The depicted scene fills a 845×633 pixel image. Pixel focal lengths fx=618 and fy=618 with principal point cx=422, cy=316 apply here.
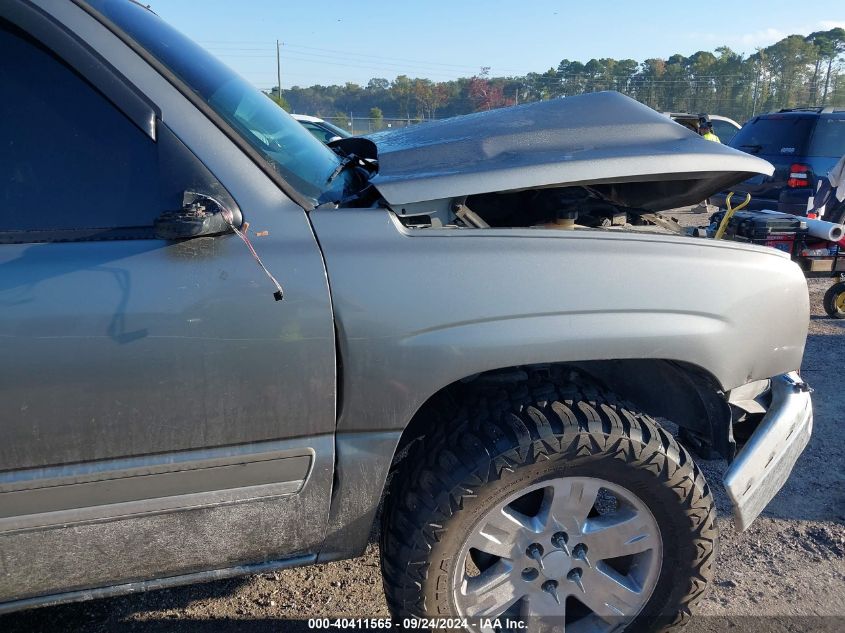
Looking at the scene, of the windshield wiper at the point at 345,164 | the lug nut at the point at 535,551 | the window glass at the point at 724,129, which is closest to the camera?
the lug nut at the point at 535,551

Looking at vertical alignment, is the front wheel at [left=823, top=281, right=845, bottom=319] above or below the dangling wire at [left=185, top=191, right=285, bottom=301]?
below

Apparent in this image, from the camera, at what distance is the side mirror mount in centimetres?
155

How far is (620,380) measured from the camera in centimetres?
239

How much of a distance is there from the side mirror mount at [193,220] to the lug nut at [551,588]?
151cm

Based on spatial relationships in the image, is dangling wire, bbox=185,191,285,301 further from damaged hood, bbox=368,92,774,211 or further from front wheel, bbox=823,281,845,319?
front wheel, bbox=823,281,845,319

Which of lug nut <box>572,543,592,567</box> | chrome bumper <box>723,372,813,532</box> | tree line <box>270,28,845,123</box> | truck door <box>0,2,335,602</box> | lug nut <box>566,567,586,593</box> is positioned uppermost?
tree line <box>270,28,845,123</box>

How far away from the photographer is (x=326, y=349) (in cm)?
169

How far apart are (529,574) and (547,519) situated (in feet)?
0.67

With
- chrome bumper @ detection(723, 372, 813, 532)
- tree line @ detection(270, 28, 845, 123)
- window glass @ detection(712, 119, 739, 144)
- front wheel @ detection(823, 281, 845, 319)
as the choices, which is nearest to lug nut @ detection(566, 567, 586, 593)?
chrome bumper @ detection(723, 372, 813, 532)

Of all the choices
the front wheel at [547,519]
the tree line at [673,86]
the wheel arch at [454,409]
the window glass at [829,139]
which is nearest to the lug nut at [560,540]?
the front wheel at [547,519]

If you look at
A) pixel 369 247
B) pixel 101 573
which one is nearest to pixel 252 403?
pixel 369 247

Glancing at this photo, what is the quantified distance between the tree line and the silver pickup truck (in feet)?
89.1

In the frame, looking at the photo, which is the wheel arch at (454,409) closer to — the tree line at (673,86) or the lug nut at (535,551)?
the lug nut at (535,551)

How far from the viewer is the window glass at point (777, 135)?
963 centimetres
